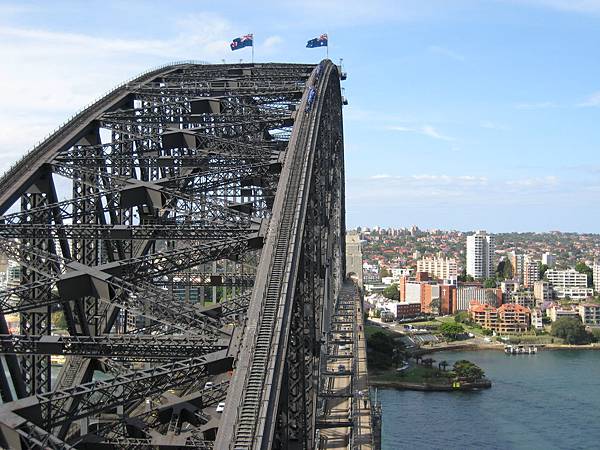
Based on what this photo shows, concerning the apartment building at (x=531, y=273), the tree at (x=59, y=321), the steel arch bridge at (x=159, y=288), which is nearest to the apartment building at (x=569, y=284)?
the apartment building at (x=531, y=273)

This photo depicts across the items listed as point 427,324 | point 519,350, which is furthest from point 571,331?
point 427,324

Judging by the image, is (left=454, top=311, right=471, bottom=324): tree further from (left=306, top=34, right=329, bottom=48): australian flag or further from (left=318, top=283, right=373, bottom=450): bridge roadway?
Result: (left=306, top=34, right=329, bottom=48): australian flag

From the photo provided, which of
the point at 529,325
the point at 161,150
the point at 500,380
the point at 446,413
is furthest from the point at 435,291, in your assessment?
the point at 161,150

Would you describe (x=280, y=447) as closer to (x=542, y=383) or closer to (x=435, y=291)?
(x=542, y=383)

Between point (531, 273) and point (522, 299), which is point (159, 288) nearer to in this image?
point (522, 299)

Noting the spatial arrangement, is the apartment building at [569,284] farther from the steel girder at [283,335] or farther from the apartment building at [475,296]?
the steel girder at [283,335]

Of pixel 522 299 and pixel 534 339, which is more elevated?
pixel 522 299

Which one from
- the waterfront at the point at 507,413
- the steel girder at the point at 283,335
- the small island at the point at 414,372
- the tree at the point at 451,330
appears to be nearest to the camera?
the steel girder at the point at 283,335
